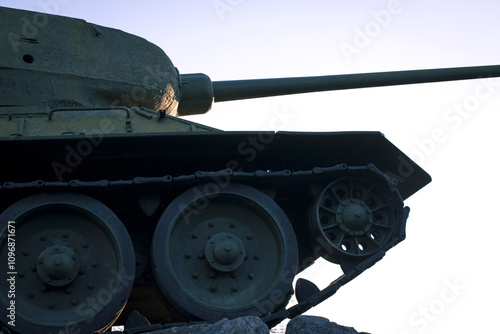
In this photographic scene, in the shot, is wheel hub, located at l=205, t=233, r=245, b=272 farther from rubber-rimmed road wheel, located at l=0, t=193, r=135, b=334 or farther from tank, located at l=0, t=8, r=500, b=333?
rubber-rimmed road wheel, located at l=0, t=193, r=135, b=334

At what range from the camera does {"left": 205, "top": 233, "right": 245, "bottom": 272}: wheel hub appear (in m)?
7.98

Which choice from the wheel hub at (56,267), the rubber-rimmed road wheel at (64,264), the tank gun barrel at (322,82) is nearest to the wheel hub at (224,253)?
the rubber-rimmed road wheel at (64,264)

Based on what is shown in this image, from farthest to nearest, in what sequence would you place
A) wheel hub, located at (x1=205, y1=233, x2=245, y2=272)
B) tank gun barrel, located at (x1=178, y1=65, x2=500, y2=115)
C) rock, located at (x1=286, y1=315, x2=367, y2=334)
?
1. tank gun barrel, located at (x1=178, y1=65, x2=500, y2=115)
2. wheel hub, located at (x1=205, y1=233, x2=245, y2=272)
3. rock, located at (x1=286, y1=315, x2=367, y2=334)

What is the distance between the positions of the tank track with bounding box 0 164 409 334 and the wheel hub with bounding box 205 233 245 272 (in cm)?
57

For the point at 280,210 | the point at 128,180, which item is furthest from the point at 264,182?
the point at 128,180

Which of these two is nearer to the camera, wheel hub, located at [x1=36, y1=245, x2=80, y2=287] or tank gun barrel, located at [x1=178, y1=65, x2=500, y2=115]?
wheel hub, located at [x1=36, y1=245, x2=80, y2=287]

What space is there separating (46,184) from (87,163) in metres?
0.55

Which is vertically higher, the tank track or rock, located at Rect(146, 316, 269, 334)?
the tank track

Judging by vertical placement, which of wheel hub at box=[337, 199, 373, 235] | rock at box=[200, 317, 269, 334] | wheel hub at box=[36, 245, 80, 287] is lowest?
rock at box=[200, 317, 269, 334]

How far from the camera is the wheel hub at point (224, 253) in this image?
7.98 meters

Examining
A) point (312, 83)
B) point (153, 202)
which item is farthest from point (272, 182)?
point (312, 83)

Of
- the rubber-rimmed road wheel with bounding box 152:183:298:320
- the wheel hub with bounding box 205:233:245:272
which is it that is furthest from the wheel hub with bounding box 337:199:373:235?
the wheel hub with bounding box 205:233:245:272

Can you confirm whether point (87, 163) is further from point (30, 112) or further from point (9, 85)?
point (9, 85)

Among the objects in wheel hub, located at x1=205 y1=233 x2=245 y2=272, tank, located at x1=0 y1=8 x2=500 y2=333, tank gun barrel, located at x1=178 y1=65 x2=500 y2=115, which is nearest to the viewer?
tank, located at x1=0 y1=8 x2=500 y2=333
